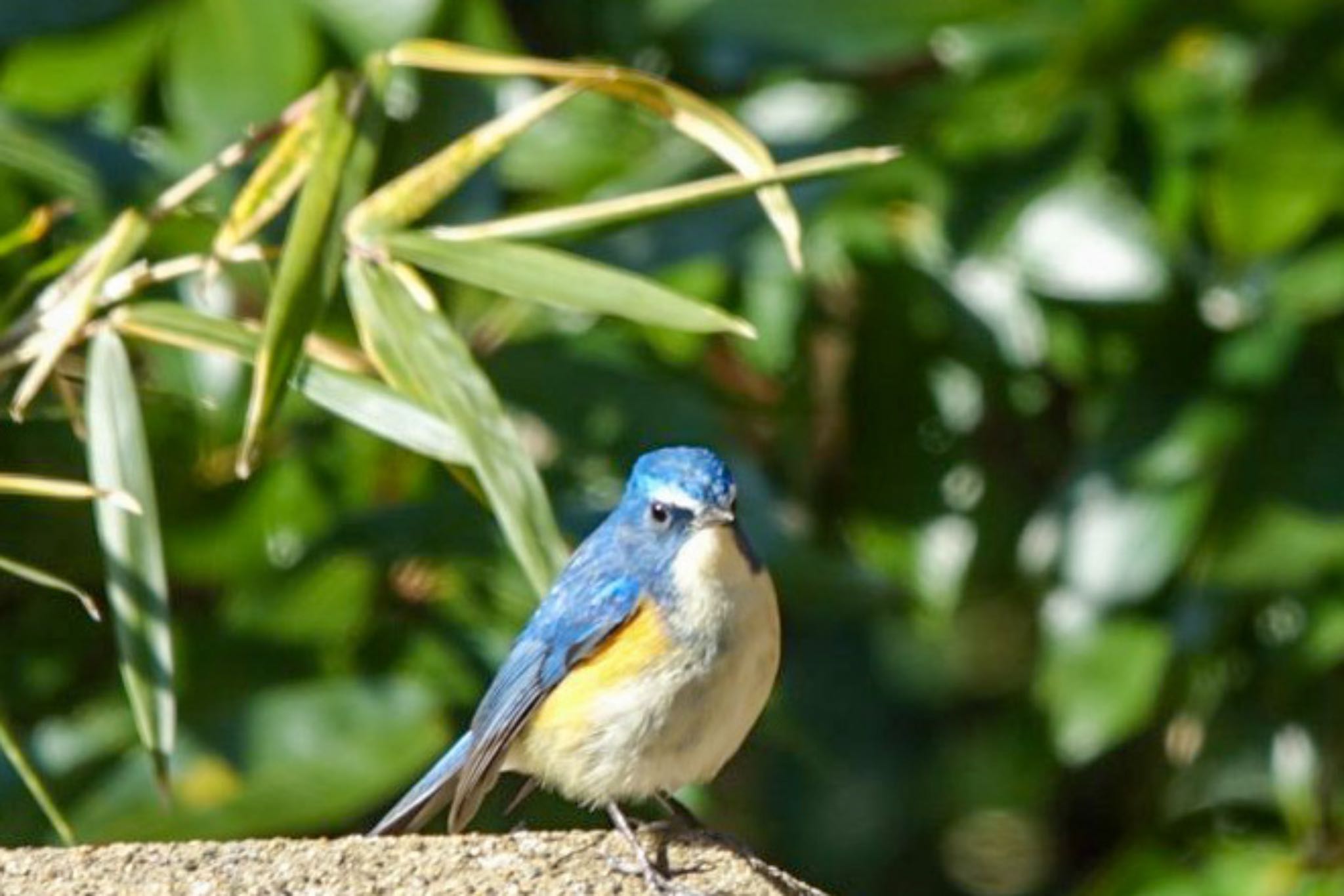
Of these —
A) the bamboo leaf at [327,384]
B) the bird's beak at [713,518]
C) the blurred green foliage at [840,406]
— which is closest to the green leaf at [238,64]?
the blurred green foliage at [840,406]

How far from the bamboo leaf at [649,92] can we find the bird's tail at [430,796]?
2.28 feet

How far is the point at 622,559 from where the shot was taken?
368cm

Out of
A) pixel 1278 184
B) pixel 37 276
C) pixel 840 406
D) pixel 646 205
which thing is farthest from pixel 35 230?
pixel 1278 184

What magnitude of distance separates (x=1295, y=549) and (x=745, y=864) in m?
1.90

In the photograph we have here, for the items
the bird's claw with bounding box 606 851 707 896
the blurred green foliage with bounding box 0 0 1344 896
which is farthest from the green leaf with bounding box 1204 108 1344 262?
the bird's claw with bounding box 606 851 707 896

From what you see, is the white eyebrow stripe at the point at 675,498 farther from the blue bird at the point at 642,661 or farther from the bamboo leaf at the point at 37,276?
the bamboo leaf at the point at 37,276

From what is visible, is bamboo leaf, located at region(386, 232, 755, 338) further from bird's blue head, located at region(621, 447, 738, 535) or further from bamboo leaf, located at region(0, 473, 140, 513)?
bamboo leaf, located at region(0, 473, 140, 513)

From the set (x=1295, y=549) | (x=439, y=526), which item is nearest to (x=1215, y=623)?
(x=1295, y=549)

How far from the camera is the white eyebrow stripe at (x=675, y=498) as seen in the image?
3604mm

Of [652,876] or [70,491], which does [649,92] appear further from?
[652,876]

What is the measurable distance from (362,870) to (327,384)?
0.85 meters

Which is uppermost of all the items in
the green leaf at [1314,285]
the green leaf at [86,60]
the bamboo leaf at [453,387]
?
the green leaf at [86,60]

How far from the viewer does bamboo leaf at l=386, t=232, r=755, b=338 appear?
3637 millimetres

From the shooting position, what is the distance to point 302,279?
11.6ft
